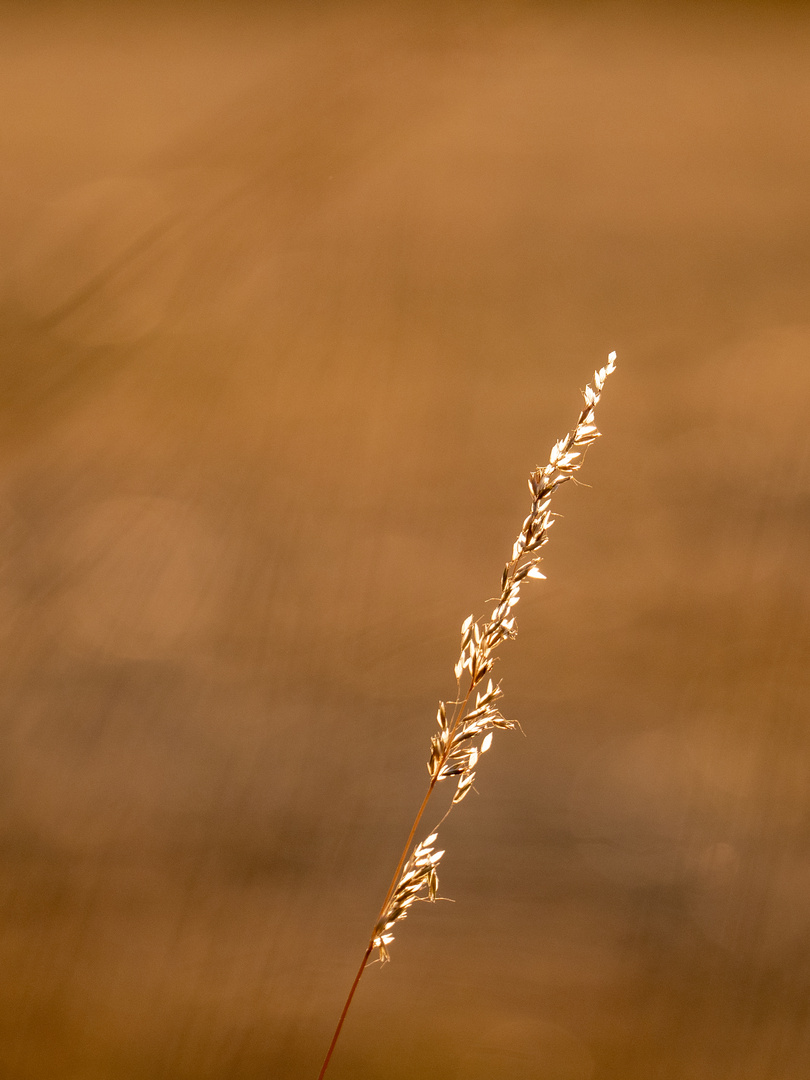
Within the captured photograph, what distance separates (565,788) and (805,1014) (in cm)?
37

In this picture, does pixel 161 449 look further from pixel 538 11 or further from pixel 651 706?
pixel 538 11

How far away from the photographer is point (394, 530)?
1.01 meters

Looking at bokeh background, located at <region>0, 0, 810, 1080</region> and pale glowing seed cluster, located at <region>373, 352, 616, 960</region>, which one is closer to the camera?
pale glowing seed cluster, located at <region>373, 352, 616, 960</region>

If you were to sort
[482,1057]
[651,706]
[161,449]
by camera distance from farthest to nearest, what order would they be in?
[161,449] → [651,706] → [482,1057]

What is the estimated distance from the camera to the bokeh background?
853 mm

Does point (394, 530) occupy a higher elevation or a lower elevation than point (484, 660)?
higher

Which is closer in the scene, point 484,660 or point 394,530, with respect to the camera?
point 484,660

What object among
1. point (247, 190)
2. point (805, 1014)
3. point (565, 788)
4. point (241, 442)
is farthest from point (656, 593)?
point (247, 190)

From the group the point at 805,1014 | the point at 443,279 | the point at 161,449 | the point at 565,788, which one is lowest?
the point at 805,1014

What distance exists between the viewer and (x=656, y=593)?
3.19ft

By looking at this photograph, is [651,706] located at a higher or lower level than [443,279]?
lower

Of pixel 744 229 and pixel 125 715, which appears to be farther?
pixel 744 229

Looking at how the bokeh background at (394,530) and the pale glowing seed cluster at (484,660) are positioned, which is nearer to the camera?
the pale glowing seed cluster at (484,660)

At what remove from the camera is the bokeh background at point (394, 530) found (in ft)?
2.80
